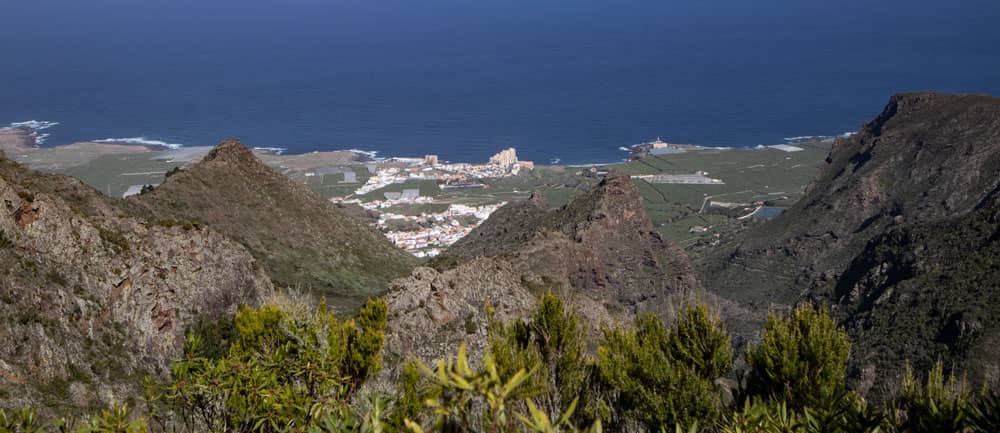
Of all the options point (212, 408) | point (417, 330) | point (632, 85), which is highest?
point (632, 85)

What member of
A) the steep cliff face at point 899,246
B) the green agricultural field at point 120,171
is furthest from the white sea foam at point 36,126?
the steep cliff face at point 899,246

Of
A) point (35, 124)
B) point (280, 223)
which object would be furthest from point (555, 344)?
point (35, 124)

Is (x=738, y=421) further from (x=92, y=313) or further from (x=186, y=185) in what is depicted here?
Result: (x=186, y=185)

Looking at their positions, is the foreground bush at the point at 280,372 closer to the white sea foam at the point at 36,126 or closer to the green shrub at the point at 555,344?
the green shrub at the point at 555,344

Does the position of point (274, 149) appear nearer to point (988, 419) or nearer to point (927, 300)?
point (927, 300)

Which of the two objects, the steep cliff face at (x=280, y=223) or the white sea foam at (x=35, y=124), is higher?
the white sea foam at (x=35, y=124)

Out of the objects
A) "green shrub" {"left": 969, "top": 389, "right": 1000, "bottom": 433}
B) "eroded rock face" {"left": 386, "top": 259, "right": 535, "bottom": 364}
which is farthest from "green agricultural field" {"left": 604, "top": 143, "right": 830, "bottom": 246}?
"green shrub" {"left": 969, "top": 389, "right": 1000, "bottom": 433}

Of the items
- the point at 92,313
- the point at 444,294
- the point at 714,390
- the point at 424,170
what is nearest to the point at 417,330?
the point at 444,294
